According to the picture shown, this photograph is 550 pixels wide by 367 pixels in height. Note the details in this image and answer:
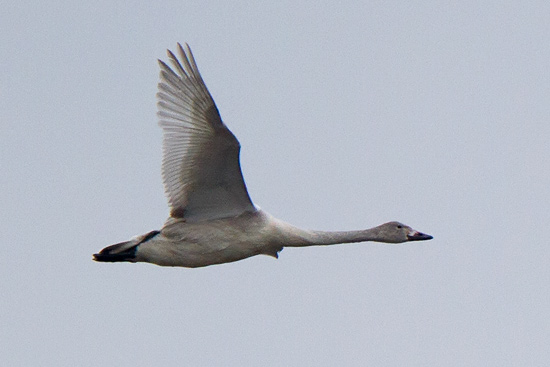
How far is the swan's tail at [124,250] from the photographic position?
14656 millimetres

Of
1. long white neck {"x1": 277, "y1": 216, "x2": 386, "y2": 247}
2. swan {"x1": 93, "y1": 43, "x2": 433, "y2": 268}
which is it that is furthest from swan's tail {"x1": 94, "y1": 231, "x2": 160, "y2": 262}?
long white neck {"x1": 277, "y1": 216, "x2": 386, "y2": 247}

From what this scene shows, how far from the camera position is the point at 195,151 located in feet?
46.5

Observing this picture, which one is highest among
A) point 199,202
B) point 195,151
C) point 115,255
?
point 195,151

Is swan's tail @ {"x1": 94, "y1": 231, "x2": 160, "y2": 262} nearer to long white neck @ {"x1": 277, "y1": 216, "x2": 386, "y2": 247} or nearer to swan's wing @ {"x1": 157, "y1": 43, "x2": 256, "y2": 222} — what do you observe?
swan's wing @ {"x1": 157, "y1": 43, "x2": 256, "y2": 222}

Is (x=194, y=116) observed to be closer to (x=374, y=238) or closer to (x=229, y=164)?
(x=229, y=164)

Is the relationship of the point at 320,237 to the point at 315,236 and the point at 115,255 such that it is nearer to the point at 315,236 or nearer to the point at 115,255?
the point at 315,236

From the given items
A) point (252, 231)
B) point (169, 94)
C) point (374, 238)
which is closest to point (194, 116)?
point (169, 94)

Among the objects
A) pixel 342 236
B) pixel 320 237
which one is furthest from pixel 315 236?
pixel 342 236

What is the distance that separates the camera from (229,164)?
14.1m

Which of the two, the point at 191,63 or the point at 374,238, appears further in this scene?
the point at 374,238

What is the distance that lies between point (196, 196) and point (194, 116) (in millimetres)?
1252

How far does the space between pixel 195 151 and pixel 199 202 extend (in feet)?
2.86

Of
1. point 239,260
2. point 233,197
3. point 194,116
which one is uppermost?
point 194,116

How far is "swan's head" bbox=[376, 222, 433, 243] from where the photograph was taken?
15633 millimetres
